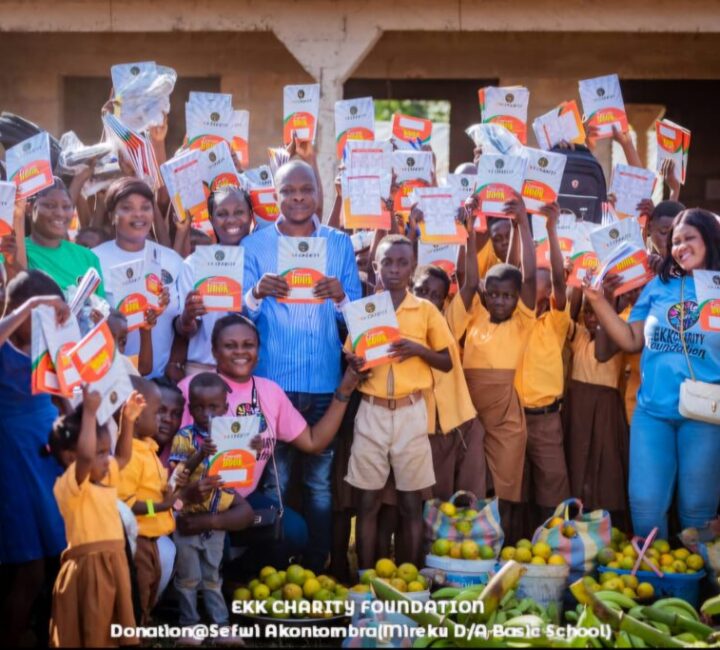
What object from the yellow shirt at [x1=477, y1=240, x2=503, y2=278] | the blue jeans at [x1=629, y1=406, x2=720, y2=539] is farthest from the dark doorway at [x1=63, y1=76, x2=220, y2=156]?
the blue jeans at [x1=629, y1=406, x2=720, y2=539]

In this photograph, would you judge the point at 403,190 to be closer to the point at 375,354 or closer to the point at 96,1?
the point at 375,354

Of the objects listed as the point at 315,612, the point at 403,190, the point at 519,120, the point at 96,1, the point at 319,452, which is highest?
the point at 96,1

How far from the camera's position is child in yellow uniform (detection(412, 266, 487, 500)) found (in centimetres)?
612

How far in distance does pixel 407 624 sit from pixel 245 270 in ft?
6.93

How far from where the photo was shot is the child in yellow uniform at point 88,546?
4395 mm

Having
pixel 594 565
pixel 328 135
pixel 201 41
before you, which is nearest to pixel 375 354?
pixel 594 565

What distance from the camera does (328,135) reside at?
9953mm

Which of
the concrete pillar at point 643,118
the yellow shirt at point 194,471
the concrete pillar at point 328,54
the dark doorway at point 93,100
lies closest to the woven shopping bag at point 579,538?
the yellow shirt at point 194,471

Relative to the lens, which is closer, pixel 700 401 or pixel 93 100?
pixel 700 401

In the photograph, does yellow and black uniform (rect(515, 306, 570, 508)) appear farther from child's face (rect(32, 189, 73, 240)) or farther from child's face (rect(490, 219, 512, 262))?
child's face (rect(32, 189, 73, 240))

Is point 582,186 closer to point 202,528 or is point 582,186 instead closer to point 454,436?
point 454,436

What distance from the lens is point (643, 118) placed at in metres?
14.0

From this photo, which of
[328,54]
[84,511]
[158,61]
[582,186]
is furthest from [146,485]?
[158,61]

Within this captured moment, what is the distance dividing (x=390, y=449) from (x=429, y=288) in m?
0.91
